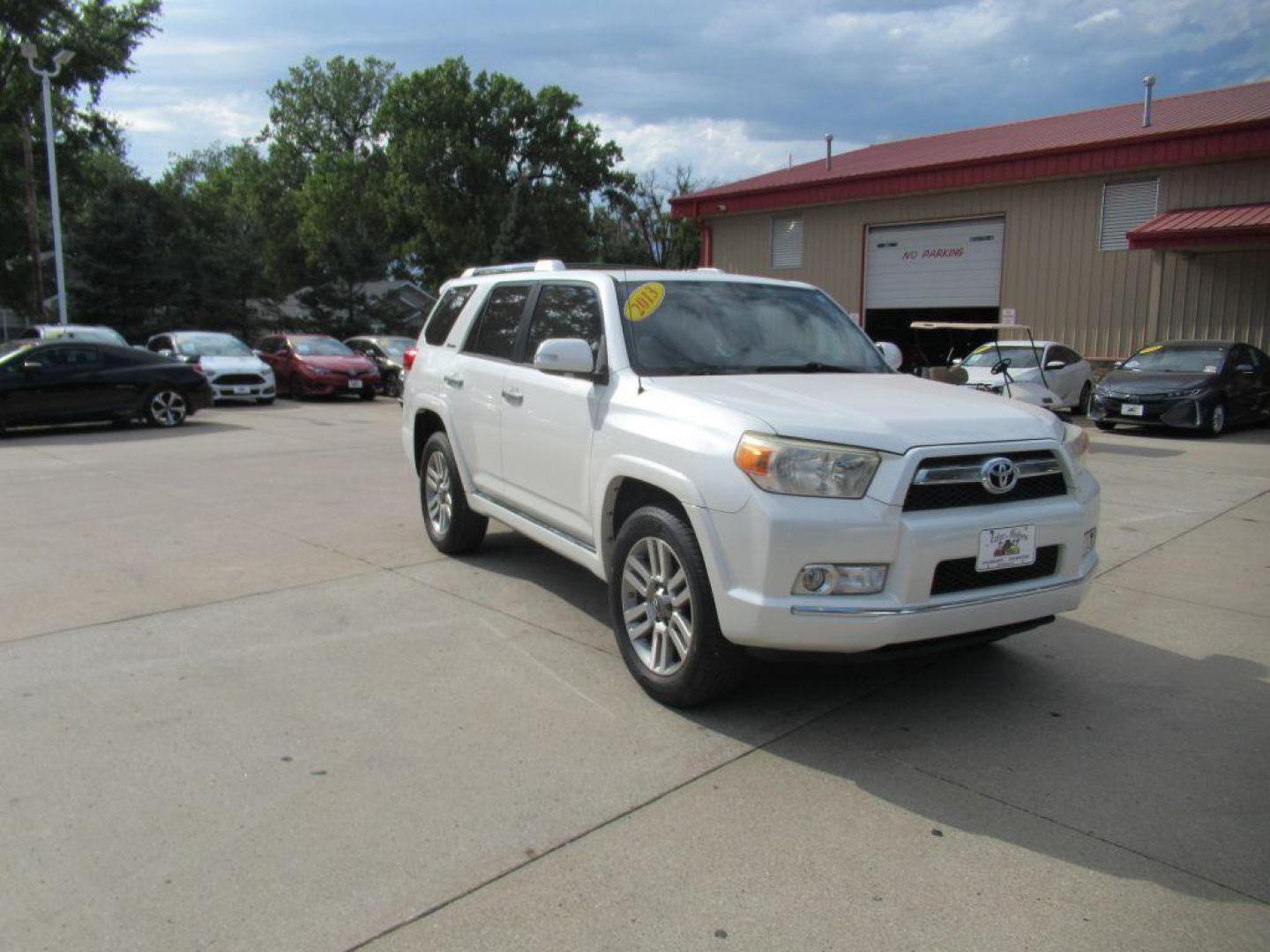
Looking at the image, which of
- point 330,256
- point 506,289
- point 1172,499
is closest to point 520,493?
point 506,289

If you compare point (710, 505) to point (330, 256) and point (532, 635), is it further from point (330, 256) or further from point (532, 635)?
point (330, 256)

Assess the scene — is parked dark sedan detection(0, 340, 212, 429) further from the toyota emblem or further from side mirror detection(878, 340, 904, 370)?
the toyota emblem

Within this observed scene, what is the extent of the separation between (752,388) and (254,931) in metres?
2.75

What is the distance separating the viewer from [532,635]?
5.03m

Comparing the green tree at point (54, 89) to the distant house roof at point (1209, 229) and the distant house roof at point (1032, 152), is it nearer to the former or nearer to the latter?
the distant house roof at point (1032, 152)

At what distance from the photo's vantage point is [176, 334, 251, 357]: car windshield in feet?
65.1

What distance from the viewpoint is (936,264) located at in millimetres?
23391

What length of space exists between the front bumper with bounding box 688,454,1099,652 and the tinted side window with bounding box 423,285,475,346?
138 inches

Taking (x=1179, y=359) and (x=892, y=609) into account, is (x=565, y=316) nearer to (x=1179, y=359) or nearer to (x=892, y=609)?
(x=892, y=609)

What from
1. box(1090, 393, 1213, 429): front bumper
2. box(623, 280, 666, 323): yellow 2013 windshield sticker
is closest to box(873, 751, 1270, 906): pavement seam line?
box(623, 280, 666, 323): yellow 2013 windshield sticker

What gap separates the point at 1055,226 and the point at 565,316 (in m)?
19.1

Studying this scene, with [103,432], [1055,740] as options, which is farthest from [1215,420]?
[103,432]

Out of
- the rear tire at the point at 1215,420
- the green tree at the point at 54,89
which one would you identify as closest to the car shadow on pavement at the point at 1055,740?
the rear tire at the point at 1215,420

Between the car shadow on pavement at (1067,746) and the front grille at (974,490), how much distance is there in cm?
70
